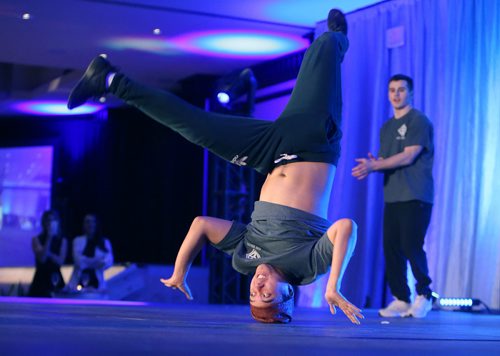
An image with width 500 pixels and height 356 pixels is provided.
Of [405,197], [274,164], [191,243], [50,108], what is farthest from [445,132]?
[50,108]

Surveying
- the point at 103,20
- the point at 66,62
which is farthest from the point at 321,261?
the point at 66,62

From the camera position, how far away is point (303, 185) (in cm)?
319

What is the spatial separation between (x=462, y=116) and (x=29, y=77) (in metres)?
6.32

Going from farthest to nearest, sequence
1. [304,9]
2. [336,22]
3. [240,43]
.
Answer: [240,43] → [304,9] → [336,22]

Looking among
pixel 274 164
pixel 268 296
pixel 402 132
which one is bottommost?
pixel 268 296

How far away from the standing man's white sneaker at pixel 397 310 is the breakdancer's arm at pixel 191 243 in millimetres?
1206

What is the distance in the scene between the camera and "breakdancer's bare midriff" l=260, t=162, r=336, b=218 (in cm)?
318

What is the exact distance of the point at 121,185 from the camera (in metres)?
10.7

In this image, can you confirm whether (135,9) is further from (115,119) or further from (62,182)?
(62,182)

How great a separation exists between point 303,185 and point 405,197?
3.79ft

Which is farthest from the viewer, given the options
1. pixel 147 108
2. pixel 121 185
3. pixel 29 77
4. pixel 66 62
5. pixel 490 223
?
pixel 121 185

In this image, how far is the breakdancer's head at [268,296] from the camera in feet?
9.72

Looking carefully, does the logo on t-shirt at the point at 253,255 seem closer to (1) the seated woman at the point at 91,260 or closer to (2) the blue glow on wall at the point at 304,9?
(2) the blue glow on wall at the point at 304,9

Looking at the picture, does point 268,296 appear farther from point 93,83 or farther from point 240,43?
point 240,43
